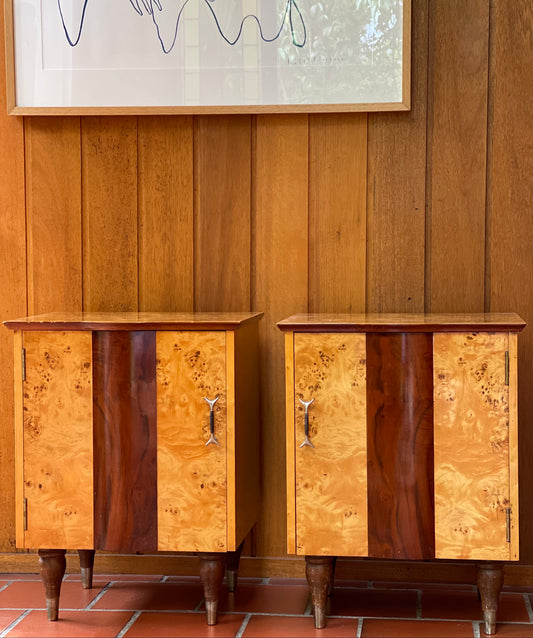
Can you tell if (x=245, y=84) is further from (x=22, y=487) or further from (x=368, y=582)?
(x=368, y=582)

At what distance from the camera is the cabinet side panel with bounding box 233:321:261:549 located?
7.47 ft

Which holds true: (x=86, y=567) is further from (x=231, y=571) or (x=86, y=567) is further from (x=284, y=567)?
(x=284, y=567)

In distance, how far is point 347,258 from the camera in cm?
265

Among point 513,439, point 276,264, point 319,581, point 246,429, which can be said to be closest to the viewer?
point 513,439

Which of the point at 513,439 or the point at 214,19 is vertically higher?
the point at 214,19

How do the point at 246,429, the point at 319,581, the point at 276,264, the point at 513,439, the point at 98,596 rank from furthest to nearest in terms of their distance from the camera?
1. the point at 276,264
2. the point at 98,596
3. the point at 246,429
4. the point at 319,581
5. the point at 513,439

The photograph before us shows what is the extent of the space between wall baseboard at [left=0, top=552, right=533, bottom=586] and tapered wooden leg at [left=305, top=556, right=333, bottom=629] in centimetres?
38

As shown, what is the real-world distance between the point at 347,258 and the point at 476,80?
62cm

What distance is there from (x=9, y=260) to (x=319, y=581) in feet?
4.34

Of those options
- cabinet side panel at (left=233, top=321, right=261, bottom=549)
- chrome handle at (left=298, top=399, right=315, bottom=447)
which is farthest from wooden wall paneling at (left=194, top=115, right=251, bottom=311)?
chrome handle at (left=298, top=399, right=315, bottom=447)

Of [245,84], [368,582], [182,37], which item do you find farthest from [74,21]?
[368,582]

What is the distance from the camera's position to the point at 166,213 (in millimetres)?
2701

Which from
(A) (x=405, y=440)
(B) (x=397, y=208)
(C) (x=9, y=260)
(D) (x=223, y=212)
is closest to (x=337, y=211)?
(B) (x=397, y=208)

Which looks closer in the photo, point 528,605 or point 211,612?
point 211,612
